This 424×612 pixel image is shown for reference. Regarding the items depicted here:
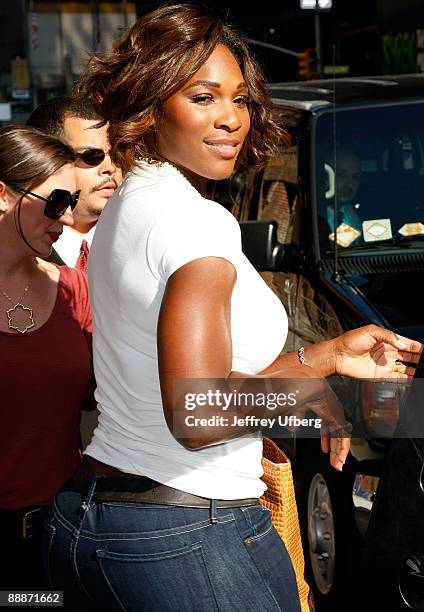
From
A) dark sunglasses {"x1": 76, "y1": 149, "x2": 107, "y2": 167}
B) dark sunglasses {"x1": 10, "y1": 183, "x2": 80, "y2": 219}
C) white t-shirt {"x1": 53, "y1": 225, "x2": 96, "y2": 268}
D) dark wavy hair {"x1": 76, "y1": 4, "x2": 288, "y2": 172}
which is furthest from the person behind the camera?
dark sunglasses {"x1": 76, "y1": 149, "x2": 107, "y2": 167}

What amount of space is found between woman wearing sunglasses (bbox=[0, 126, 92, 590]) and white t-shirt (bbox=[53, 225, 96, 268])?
2.39 ft

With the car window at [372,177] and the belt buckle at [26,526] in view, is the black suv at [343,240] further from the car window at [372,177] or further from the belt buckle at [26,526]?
the belt buckle at [26,526]

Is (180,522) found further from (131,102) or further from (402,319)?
(402,319)

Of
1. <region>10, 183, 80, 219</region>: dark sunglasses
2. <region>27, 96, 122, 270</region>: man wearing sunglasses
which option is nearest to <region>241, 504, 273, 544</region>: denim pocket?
<region>10, 183, 80, 219</region>: dark sunglasses

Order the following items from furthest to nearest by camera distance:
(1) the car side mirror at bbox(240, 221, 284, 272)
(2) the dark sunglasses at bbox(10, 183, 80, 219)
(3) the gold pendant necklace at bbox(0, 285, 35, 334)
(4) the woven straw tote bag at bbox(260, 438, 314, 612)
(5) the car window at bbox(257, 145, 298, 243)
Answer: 1. (5) the car window at bbox(257, 145, 298, 243)
2. (1) the car side mirror at bbox(240, 221, 284, 272)
3. (2) the dark sunglasses at bbox(10, 183, 80, 219)
4. (3) the gold pendant necklace at bbox(0, 285, 35, 334)
5. (4) the woven straw tote bag at bbox(260, 438, 314, 612)

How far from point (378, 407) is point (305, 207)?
4.97 ft

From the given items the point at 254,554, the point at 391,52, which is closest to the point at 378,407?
the point at 254,554

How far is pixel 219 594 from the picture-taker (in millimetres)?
2088

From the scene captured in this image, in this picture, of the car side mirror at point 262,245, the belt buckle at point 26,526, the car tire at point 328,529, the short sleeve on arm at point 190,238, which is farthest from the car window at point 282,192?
the short sleeve on arm at point 190,238

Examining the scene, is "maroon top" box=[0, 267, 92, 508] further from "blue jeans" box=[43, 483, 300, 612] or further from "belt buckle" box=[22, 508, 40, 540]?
"blue jeans" box=[43, 483, 300, 612]

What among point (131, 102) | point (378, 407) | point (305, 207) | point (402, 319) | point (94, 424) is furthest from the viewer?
point (305, 207)

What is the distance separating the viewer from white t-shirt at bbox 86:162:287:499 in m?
2.04

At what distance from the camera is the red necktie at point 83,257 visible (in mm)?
3902
